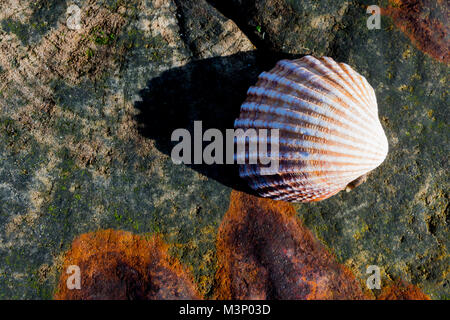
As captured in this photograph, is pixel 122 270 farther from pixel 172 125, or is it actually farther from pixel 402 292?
pixel 402 292

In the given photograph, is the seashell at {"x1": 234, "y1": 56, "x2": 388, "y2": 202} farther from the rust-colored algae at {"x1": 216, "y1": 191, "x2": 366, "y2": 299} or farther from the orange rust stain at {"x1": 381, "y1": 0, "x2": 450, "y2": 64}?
the orange rust stain at {"x1": 381, "y1": 0, "x2": 450, "y2": 64}

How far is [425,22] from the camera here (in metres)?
3.47

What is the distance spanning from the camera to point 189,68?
346 cm

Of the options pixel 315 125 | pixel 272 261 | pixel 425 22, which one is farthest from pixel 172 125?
pixel 425 22

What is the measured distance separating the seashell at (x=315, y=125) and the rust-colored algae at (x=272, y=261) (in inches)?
10.5

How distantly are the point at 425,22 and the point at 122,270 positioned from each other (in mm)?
3413

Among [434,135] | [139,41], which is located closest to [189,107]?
[139,41]

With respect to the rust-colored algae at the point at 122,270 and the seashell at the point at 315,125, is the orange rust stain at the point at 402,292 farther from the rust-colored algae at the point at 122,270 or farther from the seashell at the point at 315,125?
the rust-colored algae at the point at 122,270

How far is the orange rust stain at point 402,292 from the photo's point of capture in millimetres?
3330

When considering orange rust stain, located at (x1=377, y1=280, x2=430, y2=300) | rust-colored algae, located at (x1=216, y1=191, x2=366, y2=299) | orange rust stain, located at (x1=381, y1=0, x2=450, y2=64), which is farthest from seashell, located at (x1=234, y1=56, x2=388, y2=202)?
orange rust stain, located at (x1=377, y1=280, x2=430, y2=300)

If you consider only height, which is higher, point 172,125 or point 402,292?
point 172,125

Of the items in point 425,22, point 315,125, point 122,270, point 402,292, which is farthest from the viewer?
point 425,22

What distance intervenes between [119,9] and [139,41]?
1.11ft

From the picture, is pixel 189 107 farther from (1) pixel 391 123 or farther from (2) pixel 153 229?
(1) pixel 391 123
